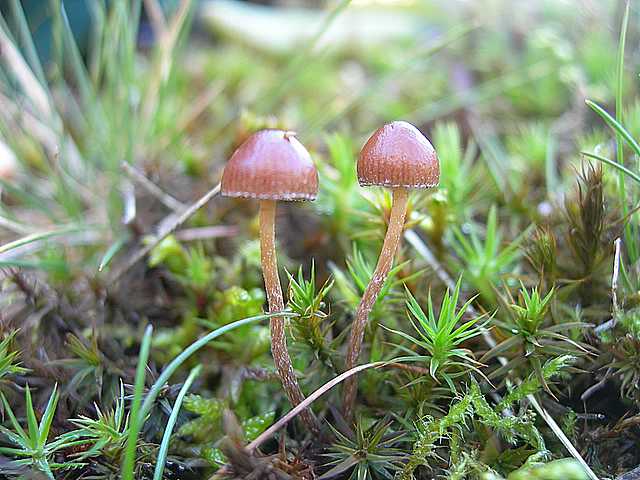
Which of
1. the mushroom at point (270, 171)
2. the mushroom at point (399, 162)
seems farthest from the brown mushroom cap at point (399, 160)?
the mushroom at point (270, 171)

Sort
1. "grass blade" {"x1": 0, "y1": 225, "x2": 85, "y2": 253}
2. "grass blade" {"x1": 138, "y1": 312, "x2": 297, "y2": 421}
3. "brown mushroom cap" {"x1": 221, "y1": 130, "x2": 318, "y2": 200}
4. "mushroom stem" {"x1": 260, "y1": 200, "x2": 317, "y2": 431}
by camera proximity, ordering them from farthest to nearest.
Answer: "grass blade" {"x1": 0, "y1": 225, "x2": 85, "y2": 253} → "mushroom stem" {"x1": 260, "y1": 200, "x2": 317, "y2": 431} → "brown mushroom cap" {"x1": 221, "y1": 130, "x2": 318, "y2": 200} → "grass blade" {"x1": 138, "y1": 312, "x2": 297, "y2": 421}

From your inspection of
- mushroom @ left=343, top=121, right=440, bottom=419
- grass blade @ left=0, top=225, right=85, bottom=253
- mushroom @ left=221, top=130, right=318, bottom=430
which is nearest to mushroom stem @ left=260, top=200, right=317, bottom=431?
mushroom @ left=221, top=130, right=318, bottom=430

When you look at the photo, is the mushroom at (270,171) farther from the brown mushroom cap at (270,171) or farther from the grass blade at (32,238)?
the grass blade at (32,238)

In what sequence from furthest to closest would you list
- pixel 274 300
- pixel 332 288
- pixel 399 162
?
pixel 332 288 < pixel 274 300 < pixel 399 162

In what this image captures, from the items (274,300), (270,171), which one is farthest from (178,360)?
(270,171)

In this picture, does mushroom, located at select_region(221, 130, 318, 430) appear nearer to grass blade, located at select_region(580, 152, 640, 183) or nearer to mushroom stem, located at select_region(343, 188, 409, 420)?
mushroom stem, located at select_region(343, 188, 409, 420)

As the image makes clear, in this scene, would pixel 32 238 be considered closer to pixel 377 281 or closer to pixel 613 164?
pixel 377 281

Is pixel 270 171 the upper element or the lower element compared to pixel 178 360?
upper
